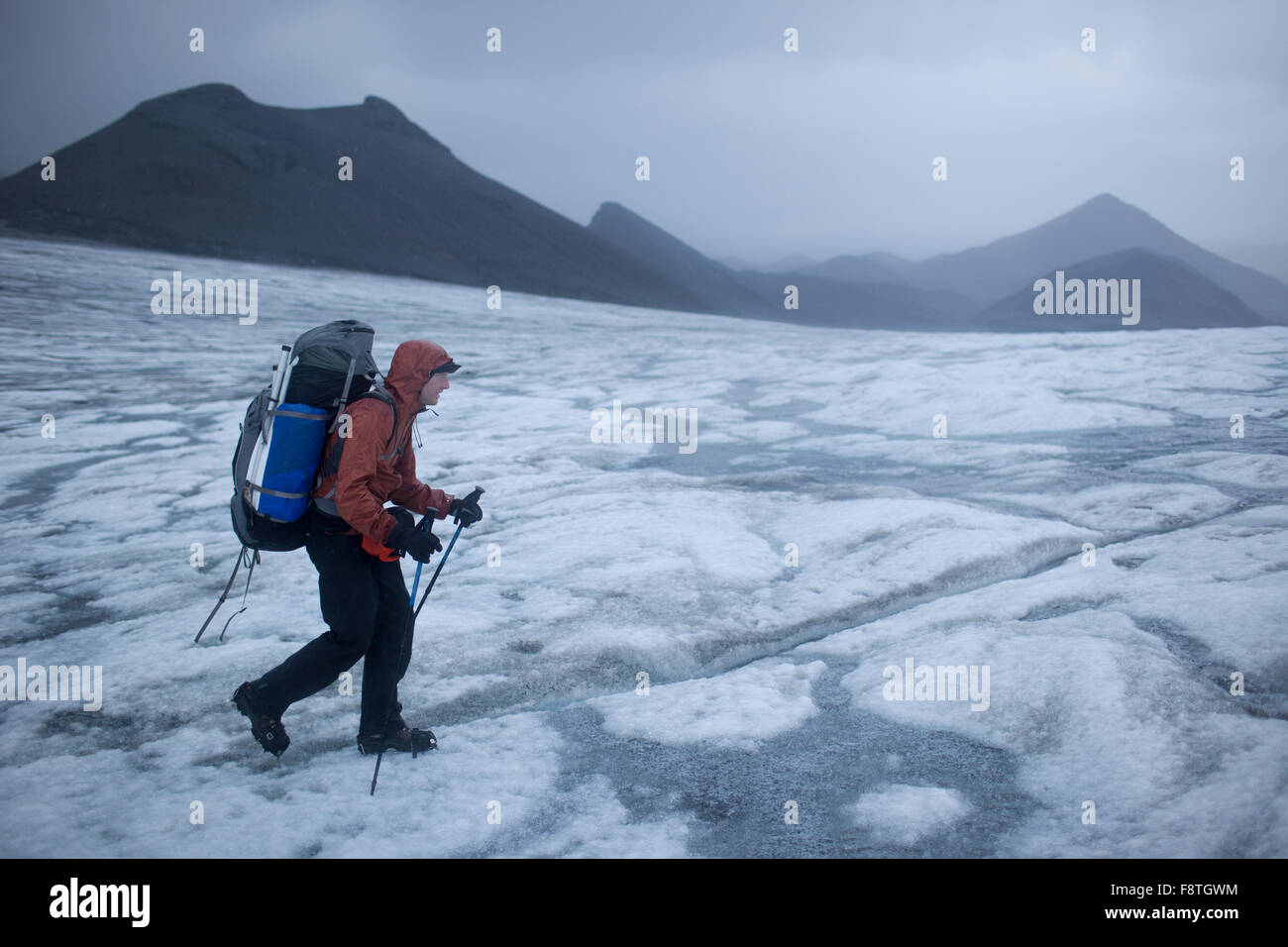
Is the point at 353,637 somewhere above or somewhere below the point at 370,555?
below

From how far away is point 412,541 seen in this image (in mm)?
2902

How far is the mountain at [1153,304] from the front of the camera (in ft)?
227

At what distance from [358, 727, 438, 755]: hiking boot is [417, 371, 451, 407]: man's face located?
1299 mm

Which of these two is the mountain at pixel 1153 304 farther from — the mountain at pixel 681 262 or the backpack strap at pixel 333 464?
the backpack strap at pixel 333 464

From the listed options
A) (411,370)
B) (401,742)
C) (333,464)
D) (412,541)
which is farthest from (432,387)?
(401,742)

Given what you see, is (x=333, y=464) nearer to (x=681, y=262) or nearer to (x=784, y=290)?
(x=681, y=262)

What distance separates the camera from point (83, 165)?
151 feet

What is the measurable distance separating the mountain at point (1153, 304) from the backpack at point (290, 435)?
2817 inches

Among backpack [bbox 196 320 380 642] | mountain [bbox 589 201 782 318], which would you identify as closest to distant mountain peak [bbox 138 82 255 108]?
mountain [bbox 589 201 782 318]

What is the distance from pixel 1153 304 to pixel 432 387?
84.1 metres

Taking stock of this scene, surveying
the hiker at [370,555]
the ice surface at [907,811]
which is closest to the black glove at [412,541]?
the hiker at [370,555]

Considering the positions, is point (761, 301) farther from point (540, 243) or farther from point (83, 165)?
point (83, 165)
